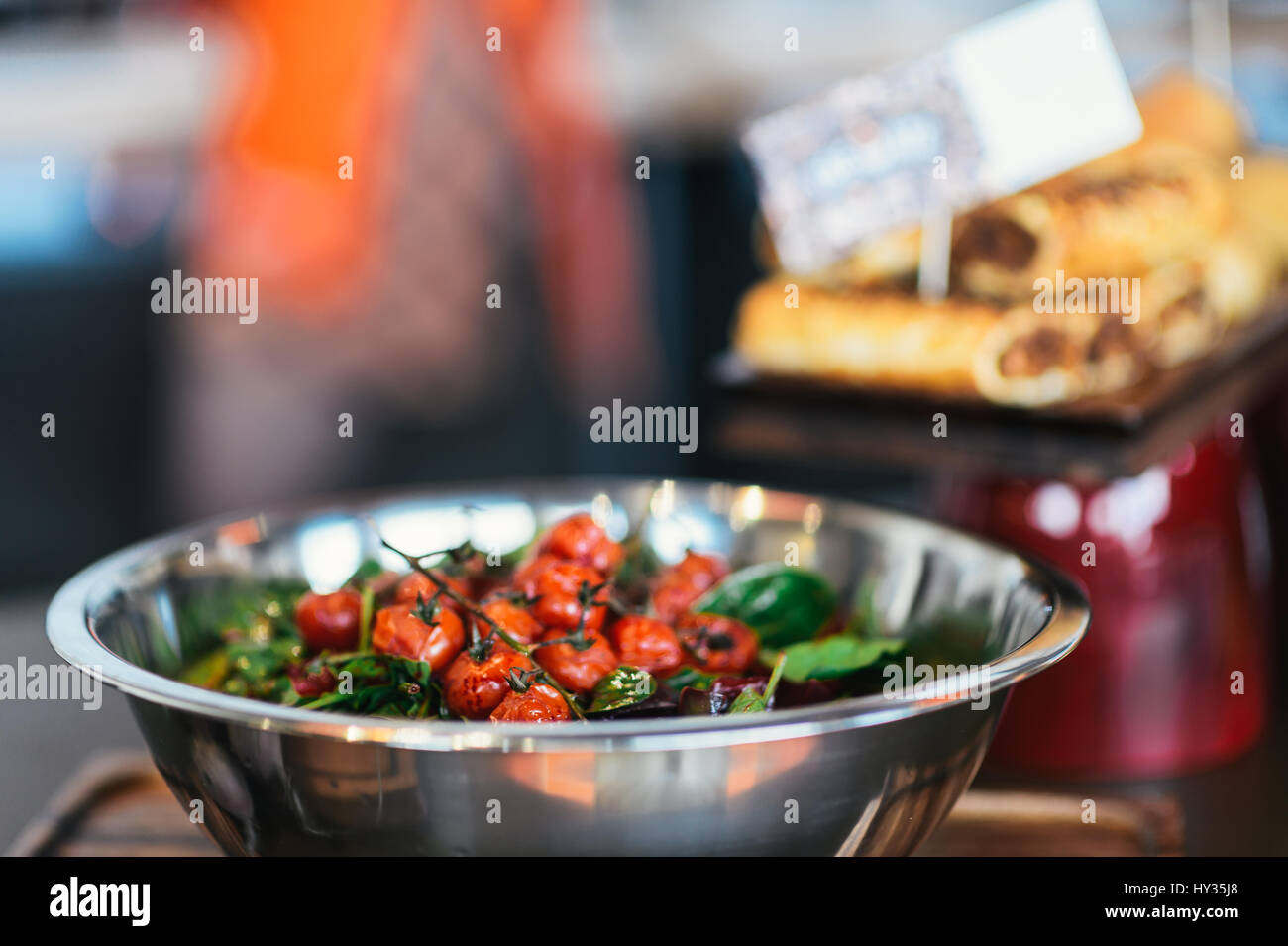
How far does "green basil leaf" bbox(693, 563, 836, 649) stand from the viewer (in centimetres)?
104

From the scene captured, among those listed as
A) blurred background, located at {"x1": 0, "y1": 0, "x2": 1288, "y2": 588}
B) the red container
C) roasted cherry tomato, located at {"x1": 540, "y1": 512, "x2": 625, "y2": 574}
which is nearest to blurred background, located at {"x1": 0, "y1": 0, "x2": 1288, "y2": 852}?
blurred background, located at {"x1": 0, "y1": 0, "x2": 1288, "y2": 588}

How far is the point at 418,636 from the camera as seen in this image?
34.4 inches

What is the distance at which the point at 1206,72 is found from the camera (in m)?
2.19

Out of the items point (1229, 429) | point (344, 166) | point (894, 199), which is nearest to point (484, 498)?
point (894, 199)

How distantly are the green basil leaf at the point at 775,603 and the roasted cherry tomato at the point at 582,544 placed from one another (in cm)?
9

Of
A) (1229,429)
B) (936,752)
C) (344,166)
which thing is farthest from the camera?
(344,166)

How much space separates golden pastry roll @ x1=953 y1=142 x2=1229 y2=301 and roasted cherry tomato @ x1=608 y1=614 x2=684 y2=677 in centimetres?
65

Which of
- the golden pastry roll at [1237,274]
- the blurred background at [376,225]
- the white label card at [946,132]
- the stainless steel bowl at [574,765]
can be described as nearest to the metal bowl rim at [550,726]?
the stainless steel bowl at [574,765]

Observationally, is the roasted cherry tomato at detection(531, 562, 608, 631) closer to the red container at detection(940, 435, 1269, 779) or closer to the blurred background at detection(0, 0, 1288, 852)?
the red container at detection(940, 435, 1269, 779)

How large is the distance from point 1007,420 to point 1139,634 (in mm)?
245

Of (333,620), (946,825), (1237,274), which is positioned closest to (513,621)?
(333,620)
